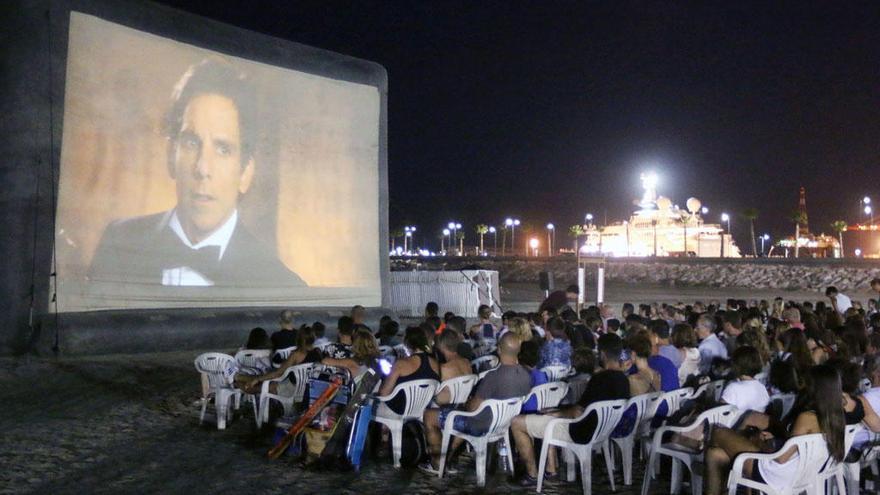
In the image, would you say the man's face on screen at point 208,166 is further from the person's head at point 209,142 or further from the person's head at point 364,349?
the person's head at point 364,349

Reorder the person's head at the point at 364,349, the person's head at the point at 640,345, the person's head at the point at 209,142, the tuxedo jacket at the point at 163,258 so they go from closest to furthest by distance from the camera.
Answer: the person's head at the point at 640,345 → the person's head at the point at 364,349 → the tuxedo jacket at the point at 163,258 → the person's head at the point at 209,142

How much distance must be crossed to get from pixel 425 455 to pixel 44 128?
30.7 feet

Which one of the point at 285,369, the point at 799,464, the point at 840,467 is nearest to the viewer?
the point at 799,464

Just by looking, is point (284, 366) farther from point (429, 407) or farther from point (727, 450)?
point (727, 450)

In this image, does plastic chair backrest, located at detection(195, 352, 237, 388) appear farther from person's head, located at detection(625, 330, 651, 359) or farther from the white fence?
the white fence

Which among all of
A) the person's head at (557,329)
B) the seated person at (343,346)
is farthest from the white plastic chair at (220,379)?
the person's head at (557,329)

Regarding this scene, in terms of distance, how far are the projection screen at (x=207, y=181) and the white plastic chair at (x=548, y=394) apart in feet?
30.0

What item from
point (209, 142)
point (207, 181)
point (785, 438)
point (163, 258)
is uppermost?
point (209, 142)

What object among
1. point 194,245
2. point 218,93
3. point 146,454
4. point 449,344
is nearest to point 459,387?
point 449,344

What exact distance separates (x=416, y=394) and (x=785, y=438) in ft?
8.97

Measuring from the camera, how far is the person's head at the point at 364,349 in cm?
641

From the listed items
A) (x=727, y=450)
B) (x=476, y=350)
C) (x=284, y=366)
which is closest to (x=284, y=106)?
(x=476, y=350)

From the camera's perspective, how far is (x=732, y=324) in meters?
8.72

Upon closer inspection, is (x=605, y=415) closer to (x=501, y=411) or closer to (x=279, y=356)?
(x=501, y=411)
